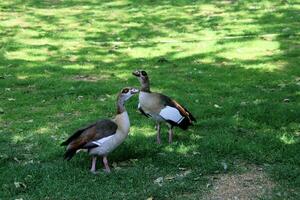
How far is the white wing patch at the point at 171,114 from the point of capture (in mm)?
11047

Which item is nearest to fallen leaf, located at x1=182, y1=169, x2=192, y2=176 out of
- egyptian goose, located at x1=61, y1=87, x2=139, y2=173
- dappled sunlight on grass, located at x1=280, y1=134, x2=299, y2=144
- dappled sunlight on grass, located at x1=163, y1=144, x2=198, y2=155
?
dappled sunlight on grass, located at x1=163, y1=144, x2=198, y2=155

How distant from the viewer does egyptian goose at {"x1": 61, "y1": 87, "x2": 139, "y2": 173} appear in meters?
9.58

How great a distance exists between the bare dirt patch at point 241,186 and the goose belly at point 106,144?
1842 millimetres

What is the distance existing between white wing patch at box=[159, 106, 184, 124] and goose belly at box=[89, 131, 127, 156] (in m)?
1.46

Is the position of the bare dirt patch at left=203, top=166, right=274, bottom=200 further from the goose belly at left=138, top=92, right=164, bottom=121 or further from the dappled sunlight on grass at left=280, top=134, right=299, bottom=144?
the goose belly at left=138, top=92, right=164, bottom=121

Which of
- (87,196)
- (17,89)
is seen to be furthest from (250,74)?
(87,196)

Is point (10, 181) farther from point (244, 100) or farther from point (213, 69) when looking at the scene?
point (213, 69)

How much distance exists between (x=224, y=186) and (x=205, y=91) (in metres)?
6.81

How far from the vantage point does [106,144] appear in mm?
9656

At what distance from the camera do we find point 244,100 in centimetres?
1463

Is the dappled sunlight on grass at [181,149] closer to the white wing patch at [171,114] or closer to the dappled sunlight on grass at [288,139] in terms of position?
the white wing patch at [171,114]

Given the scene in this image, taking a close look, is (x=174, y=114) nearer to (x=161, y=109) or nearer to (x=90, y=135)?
(x=161, y=109)

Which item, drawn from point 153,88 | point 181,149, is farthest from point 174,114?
point 153,88

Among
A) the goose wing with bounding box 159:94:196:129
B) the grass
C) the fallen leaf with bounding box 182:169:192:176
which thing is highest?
the goose wing with bounding box 159:94:196:129
